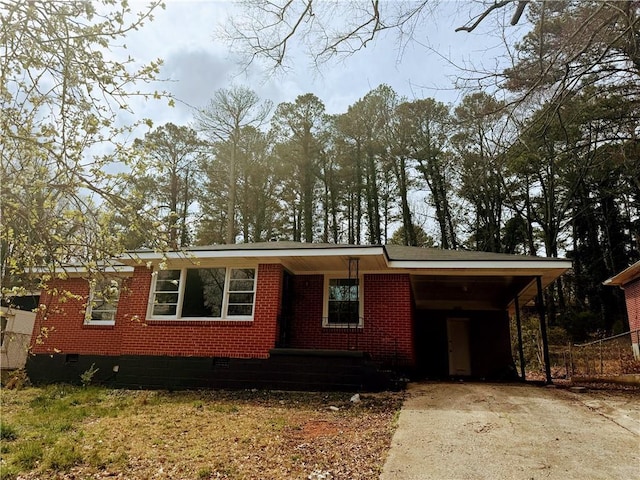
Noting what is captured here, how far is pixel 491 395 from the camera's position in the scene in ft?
25.3

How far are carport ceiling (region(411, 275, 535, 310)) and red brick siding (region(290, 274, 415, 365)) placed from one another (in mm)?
1015

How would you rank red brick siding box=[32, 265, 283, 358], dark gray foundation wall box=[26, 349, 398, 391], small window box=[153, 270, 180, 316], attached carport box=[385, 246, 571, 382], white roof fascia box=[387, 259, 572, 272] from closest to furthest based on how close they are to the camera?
dark gray foundation wall box=[26, 349, 398, 391], white roof fascia box=[387, 259, 572, 272], red brick siding box=[32, 265, 283, 358], small window box=[153, 270, 180, 316], attached carport box=[385, 246, 571, 382]

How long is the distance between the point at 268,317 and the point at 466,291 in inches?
265

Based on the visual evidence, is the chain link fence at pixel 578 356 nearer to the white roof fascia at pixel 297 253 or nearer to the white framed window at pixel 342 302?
the white framed window at pixel 342 302

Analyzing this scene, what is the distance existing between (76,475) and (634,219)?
2856 centimetres

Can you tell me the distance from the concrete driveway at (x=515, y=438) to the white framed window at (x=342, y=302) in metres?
2.96

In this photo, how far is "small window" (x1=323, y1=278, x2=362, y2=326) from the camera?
10.4 metres

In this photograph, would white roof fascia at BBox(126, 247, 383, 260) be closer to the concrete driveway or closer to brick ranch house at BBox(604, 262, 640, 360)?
the concrete driveway

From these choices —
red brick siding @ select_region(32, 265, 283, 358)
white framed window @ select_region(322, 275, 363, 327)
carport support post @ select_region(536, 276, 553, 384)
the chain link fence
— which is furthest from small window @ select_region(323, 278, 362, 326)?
the chain link fence

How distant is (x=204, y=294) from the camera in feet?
35.6

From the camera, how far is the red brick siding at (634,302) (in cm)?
1498

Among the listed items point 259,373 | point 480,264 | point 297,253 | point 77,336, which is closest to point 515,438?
point 480,264

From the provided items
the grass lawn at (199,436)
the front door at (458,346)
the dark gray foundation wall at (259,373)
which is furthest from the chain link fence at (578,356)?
the grass lawn at (199,436)

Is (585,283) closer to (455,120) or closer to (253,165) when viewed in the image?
(253,165)
